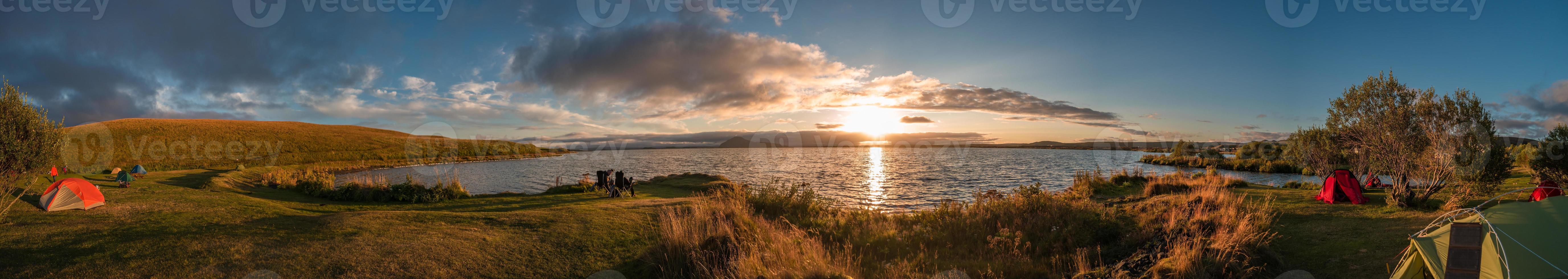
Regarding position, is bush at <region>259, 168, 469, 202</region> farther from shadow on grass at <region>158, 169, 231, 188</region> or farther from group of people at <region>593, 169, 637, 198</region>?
Answer: group of people at <region>593, 169, 637, 198</region>

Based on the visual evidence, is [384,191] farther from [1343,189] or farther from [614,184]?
[1343,189]

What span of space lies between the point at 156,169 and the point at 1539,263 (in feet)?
202

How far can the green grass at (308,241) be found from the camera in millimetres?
6223

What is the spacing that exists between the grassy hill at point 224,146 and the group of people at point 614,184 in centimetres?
3517

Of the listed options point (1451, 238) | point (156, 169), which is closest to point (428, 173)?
point (156, 169)

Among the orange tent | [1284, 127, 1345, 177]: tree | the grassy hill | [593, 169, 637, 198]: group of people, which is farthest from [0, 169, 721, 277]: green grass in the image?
the grassy hill

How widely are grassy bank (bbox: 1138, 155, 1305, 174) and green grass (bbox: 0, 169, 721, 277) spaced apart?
4369 centimetres

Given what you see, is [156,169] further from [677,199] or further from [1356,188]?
[1356,188]

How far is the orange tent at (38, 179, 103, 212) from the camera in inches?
382

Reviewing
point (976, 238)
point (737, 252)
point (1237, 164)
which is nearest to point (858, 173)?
point (976, 238)

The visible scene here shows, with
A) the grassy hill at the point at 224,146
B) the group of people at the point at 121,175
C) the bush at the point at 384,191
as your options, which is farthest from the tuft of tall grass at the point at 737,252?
the grassy hill at the point at 224,146

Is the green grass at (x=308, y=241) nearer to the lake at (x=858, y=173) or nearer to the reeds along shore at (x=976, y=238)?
the reeds along shore at (x=976, y=238)

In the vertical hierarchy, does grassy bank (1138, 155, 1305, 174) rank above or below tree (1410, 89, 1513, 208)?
below

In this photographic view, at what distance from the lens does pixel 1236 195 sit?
15.2 m
